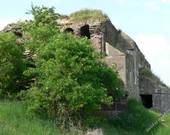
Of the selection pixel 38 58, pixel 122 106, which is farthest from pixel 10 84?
pixel 122 106

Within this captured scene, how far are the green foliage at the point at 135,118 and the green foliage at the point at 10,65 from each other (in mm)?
4276

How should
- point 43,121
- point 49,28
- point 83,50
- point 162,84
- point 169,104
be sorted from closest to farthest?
point 43,121
point 83,50
point 49,28
point 169,104
point 162,84

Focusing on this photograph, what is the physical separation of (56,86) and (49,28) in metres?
4.18

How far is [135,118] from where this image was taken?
83.0 ft

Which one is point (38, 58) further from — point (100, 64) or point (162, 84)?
point (162, 84)

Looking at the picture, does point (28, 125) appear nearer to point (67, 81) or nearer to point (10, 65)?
point (67, 81)

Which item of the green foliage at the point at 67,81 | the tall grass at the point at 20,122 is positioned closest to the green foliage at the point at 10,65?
the green foliage at the point at 67,81

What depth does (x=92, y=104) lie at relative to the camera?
71.7 ft

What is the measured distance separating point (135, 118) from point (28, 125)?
654cm

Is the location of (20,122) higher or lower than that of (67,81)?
lower

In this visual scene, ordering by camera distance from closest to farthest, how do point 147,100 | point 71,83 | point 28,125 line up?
point 28,125, point 71,83, point 147,100

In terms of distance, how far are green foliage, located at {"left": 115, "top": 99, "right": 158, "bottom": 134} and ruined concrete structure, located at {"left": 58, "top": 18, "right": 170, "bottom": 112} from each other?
1.29 metres

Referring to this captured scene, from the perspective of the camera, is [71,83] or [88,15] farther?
[88,15]

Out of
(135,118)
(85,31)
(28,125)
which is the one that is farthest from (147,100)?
(28,125)
